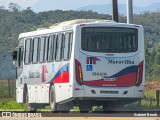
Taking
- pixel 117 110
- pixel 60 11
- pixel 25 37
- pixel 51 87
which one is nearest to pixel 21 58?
pixel 25 37

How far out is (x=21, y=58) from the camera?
116ft

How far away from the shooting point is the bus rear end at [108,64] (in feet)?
93.2

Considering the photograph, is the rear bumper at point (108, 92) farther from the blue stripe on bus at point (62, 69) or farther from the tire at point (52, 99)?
the tire at point (52, 99)

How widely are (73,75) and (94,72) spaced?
792 mm

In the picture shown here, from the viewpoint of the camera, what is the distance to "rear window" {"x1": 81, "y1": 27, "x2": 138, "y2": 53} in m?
28.6

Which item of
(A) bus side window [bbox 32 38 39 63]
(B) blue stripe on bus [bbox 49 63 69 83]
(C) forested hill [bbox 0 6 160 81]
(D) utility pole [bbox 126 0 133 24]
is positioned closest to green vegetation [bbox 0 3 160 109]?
(C) forested hill [bbox 0 6 160 81]

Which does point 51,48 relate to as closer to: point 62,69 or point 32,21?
point 62,69

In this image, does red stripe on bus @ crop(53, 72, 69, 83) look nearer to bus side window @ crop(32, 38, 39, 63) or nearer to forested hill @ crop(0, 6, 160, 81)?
bus side window @ crop(32, 38, 39, 63)

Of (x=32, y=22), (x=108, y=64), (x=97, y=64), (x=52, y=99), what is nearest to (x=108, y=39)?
(x=108, y=64)

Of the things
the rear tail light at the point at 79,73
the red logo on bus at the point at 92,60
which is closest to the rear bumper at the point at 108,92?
the rear tail light at the point at 79,73

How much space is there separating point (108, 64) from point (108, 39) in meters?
0.96

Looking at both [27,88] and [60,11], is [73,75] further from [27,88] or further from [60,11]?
[60,11]

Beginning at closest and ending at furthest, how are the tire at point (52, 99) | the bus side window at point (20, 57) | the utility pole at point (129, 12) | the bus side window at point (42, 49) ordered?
the tire at point (52, 99) → the bus side window at point (42, 49) → the bus side window at point (20, 57) → the utility pole at point (129, 12)

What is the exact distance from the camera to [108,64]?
28625mm
